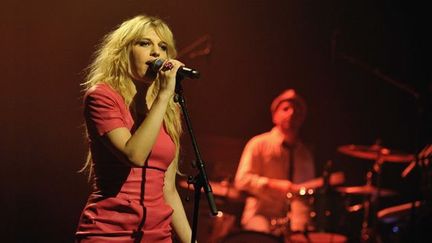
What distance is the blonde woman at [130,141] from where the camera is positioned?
2.08m

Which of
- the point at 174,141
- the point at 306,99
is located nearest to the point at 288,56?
the point at 306,99

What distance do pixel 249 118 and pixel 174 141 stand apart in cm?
435

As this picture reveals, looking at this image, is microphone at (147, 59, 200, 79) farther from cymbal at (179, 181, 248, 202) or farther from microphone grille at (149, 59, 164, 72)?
cymbal at (179, 181, 248, 202)

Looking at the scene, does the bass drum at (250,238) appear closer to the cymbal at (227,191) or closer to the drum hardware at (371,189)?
the cymbal at (227,191)

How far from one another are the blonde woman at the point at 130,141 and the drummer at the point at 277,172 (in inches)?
111

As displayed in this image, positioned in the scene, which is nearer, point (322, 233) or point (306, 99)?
point (322, 233)

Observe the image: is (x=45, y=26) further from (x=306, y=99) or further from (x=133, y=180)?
(x=133, y=180)

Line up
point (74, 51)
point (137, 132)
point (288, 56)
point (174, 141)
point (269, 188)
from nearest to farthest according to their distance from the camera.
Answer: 1. point (137, 132)
2. point (174, 141)
3. point (269, 188)
4. point (74, 51)
5. point (288, 56)

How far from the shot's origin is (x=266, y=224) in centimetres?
515

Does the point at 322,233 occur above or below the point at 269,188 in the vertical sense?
below

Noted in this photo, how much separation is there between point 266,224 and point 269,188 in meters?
0.32

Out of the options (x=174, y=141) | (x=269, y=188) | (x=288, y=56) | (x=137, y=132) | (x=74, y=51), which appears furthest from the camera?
(x=288, y=56)

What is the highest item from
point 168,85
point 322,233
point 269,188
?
point 168,85

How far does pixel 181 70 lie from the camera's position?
217 centimetres
